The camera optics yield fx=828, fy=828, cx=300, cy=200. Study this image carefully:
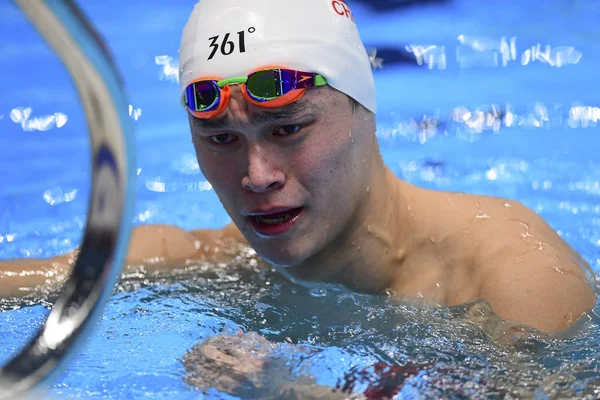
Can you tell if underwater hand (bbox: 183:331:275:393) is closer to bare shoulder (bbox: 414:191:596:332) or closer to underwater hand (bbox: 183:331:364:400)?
underwater hand (bbox: 183:331:364:400)

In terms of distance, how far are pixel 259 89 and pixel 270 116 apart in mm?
75

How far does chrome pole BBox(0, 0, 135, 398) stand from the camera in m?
0.97

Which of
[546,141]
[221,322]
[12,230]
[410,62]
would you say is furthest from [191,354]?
[410,62]

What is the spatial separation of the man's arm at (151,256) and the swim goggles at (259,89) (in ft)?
2.54

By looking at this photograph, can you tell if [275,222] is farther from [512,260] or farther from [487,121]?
[487,121]

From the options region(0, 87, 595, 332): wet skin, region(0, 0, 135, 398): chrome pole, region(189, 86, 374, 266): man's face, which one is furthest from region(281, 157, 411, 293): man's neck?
region(0, 0, 135, 398): chrome pole

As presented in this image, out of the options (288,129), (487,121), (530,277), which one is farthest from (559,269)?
(487,121)

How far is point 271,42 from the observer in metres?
2.19

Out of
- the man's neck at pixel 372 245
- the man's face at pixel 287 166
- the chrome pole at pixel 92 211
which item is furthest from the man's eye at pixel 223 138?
the chrome pole at pixel 92 211

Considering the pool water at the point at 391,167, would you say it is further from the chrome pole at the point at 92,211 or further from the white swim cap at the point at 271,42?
the white swim cap at the point at 271,42

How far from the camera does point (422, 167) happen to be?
4613 mm

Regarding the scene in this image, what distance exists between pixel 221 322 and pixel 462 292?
2.36 ft

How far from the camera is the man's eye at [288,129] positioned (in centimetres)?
212

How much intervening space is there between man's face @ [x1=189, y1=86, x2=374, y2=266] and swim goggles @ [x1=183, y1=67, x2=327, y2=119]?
19 mm
